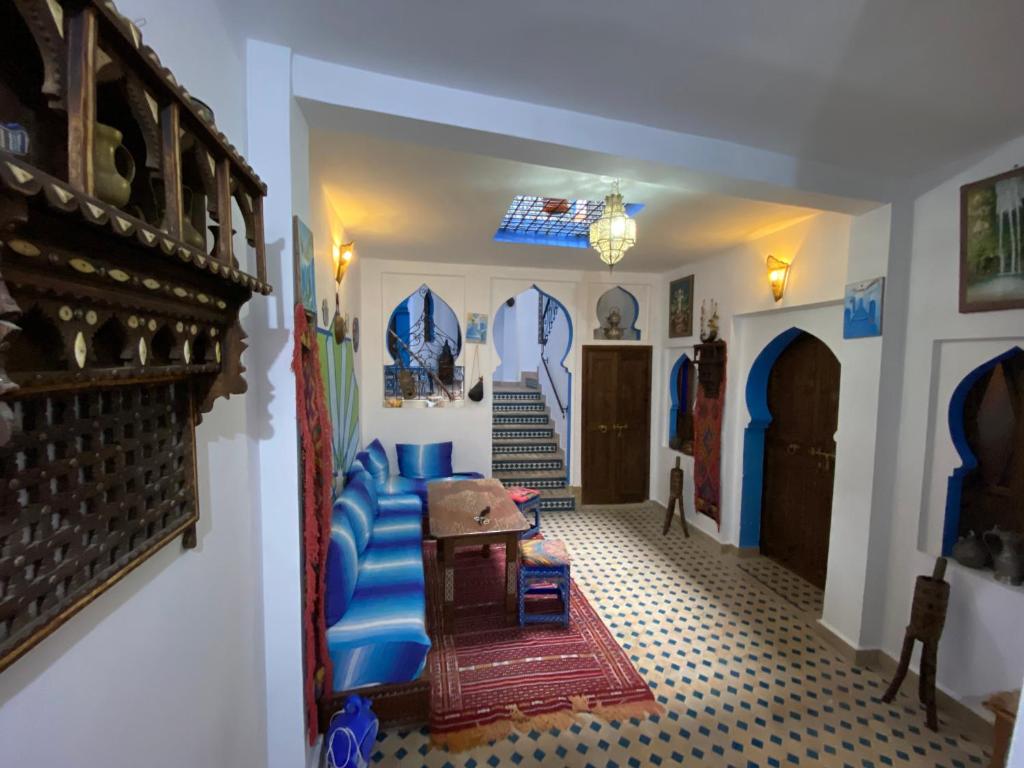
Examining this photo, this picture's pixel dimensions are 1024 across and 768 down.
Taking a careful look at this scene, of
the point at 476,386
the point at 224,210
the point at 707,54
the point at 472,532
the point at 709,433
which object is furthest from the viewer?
the point at 476,386

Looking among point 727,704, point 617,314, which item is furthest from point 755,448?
point 727,704

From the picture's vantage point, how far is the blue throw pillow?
4957 millimetres

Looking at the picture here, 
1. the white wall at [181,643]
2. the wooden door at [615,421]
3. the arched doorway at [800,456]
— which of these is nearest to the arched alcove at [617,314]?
the wooden door at [615,421]

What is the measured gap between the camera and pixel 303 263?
64.6 inches

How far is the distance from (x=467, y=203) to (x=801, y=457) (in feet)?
12.0

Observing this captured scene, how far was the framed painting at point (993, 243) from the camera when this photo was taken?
2014 mm

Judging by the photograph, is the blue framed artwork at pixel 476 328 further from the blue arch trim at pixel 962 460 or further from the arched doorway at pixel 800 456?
the blue arch trim at pixel 962 460

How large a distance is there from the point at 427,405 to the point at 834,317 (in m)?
4.14

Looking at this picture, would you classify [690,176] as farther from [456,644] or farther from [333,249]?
[456,644]

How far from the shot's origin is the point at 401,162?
2.38m

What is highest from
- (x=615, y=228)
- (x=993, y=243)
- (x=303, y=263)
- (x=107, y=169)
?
(x=615, y=228)

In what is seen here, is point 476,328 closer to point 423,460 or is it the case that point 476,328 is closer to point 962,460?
point 423,460

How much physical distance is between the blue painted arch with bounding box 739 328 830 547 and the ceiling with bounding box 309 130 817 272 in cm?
121

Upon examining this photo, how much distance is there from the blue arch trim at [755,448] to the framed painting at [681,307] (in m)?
1.00
